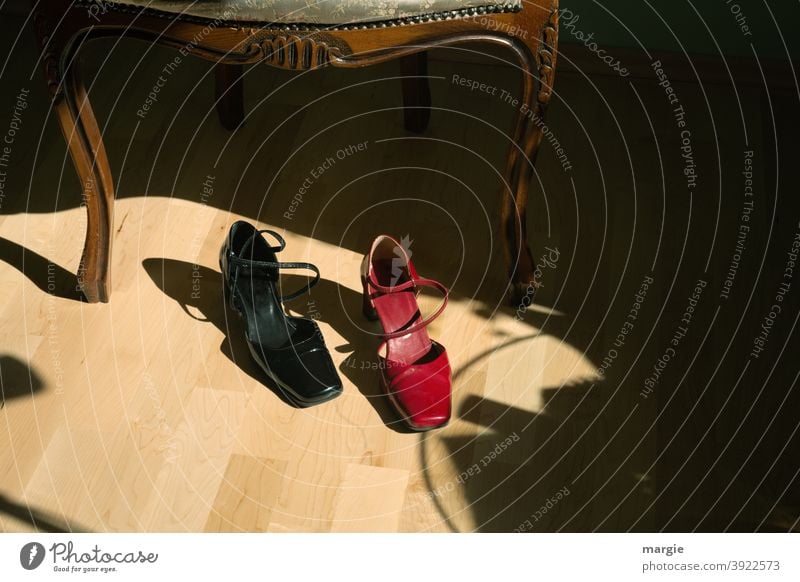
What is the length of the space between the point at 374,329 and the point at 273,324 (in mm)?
158

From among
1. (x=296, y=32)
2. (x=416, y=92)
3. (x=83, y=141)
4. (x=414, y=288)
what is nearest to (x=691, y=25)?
(x=416, y=92)

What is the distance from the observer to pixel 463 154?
5.72 feet

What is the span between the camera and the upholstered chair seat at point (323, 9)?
1.19m

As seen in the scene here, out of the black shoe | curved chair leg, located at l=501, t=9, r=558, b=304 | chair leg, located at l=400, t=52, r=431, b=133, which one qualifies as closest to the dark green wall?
chair leg, located at l=400, t=52, r=431, b=133

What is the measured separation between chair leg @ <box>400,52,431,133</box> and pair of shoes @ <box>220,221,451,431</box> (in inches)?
14.8

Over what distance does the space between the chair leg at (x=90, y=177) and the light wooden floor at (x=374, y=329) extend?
0.06 meters

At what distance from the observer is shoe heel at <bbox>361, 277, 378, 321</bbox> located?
4.71 feet

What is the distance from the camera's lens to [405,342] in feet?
4.59

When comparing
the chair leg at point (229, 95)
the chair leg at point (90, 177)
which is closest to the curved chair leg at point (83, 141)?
the chair leg at point (90, 177)

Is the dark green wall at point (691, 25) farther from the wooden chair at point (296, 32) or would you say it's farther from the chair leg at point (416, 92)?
the wooden chair at point (296, 32)
